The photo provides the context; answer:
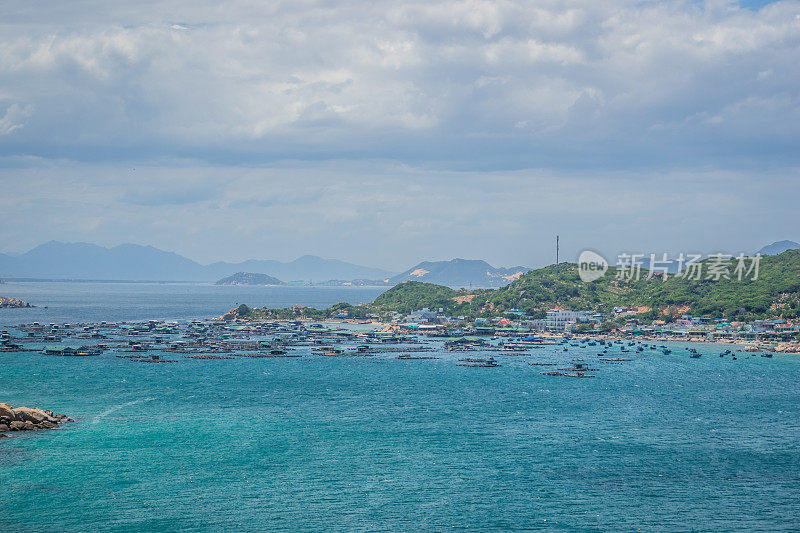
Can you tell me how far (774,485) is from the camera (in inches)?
1558

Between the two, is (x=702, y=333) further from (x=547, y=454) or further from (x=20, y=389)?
(x=20, y=389)

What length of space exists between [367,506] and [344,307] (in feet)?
520

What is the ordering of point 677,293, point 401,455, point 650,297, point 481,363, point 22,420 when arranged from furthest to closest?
point 650,297, point 677,293, point 481,363, point 22,420, point 401,455

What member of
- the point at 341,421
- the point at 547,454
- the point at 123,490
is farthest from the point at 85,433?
the point at 547,454

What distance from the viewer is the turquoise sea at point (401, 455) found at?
34750mm

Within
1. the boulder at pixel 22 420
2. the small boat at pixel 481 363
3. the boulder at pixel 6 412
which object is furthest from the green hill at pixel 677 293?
the boulder at pixel 6 412

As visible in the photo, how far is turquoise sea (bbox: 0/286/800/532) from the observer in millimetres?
34750

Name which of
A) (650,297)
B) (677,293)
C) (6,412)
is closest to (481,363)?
(6,412)

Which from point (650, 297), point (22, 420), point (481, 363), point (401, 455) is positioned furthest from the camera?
point (650, 297)

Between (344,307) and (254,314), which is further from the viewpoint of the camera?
(344,307)

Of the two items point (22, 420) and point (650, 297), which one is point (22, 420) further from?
point (650, 297)

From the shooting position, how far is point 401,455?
45469 millimetres

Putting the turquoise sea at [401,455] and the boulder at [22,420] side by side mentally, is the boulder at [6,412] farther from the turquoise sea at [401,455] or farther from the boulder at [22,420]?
the turquoise sea at [401,455]

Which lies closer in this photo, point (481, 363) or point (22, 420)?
point (22, 420)
